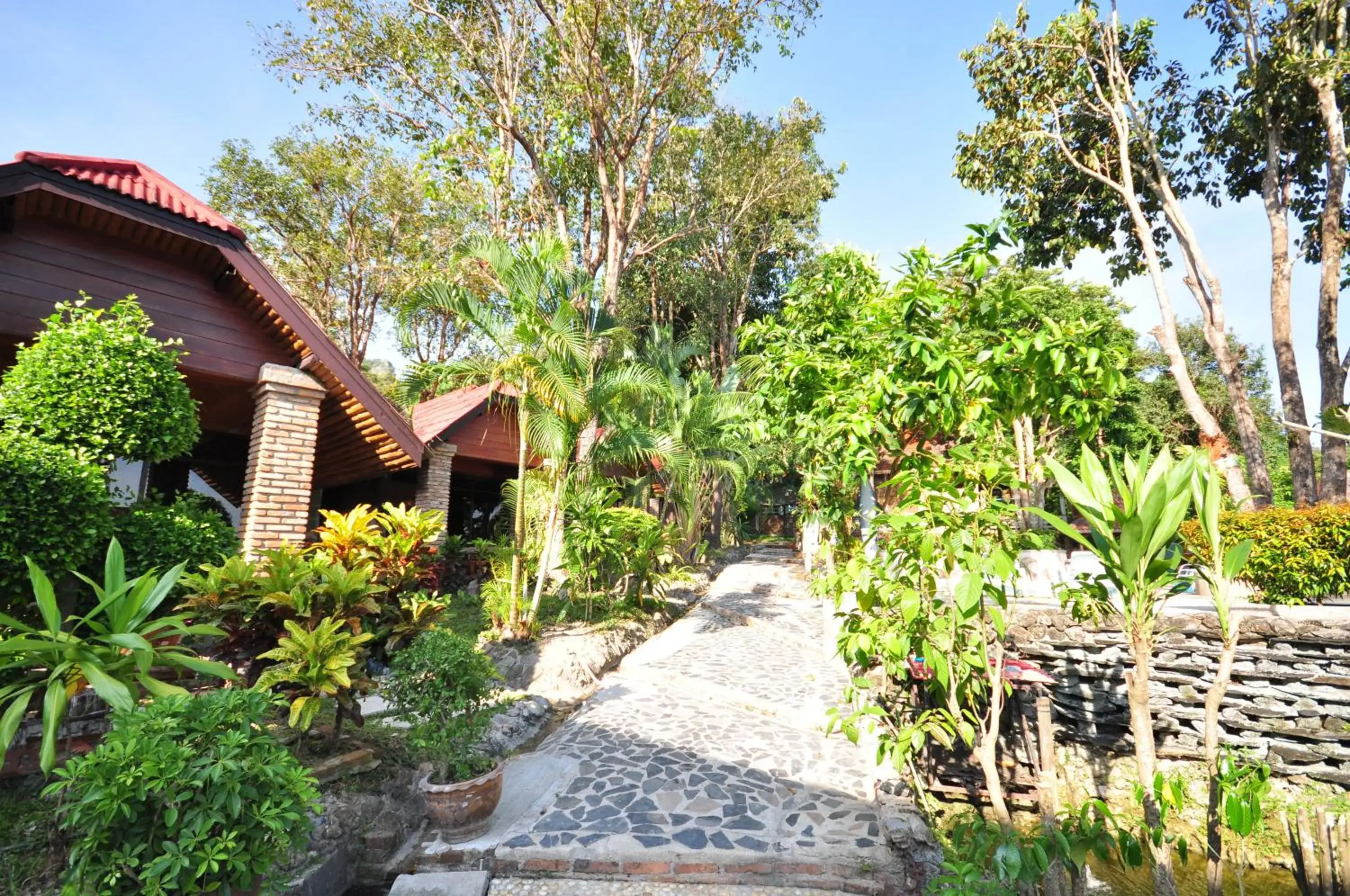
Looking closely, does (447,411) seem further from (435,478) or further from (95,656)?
(95,656)

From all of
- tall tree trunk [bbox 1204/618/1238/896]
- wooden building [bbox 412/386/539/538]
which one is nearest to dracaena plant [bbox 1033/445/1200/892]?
tall tree trunk [bbox 1204/618/1238/896]

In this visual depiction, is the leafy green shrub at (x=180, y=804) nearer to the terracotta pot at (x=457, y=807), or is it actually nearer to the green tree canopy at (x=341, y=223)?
the terracotta pot at (x=457, y=807)

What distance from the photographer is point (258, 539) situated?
21.3 ft

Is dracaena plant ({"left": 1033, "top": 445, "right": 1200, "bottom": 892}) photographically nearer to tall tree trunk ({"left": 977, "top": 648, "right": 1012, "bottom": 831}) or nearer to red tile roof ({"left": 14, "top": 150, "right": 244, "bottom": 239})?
tall tree trunk ({"left": 977, "top": 648, "right": 1012, "bottom": 831})

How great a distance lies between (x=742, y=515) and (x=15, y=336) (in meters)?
27.7

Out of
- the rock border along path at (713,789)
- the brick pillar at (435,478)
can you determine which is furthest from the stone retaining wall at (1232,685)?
the brick pillar at (435,478)

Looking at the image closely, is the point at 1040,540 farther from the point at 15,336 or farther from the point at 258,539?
the point at 15,336

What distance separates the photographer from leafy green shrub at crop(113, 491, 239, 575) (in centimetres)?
514

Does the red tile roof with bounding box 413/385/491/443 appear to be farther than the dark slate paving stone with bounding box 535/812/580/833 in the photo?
Yes

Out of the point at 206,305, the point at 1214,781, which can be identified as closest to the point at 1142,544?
the point at 1214,781

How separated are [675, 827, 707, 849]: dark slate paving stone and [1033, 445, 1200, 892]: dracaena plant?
2.73 metres

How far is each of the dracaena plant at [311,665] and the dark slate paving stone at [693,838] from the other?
2533 millimetres

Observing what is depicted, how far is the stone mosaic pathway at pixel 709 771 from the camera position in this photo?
13.4 feet

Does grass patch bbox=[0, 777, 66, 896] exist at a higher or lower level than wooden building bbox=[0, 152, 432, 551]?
lower
